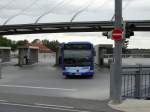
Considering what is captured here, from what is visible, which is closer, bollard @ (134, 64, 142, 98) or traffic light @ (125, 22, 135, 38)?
traffic light @ (125, 22, 135, 38)

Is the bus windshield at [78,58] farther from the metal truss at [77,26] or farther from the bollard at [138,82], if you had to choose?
the bollard at [138,82]

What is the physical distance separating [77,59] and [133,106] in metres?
18.1

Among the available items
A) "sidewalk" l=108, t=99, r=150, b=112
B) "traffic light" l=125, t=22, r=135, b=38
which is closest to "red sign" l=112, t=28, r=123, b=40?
"traffic light" l=125, t=22, r=135, b=38

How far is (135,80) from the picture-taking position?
18.7 metres

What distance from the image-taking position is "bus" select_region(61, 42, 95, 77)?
33.3 m

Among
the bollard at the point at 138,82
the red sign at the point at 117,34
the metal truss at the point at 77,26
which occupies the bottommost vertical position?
the bollard at the point at 138,82

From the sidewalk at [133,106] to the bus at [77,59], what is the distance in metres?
16.1

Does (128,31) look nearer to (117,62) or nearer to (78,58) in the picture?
(117,62)

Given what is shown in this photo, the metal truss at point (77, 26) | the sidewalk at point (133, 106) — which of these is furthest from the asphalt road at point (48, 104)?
the metal truss at point (77, 26)

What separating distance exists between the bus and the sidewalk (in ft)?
53.0

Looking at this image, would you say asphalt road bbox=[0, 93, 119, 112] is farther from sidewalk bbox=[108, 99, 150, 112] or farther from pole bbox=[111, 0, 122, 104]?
pole bbox=[111, 0, 122, 104]

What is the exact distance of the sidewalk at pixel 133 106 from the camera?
587 inches

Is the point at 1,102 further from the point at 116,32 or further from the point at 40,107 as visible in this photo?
the point at 116,32

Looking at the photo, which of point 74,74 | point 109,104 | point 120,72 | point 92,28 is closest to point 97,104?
point 109,104
